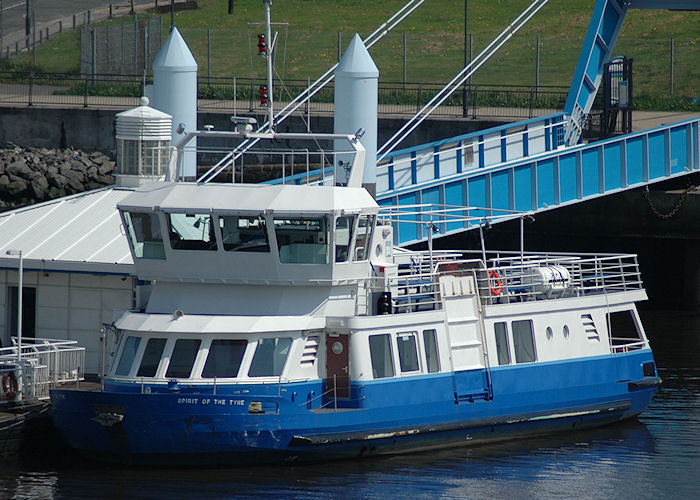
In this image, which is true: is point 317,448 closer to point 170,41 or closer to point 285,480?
point 285,480

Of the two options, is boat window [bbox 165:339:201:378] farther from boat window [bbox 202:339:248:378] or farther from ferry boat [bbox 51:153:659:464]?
boat window [bbox 202:339:248:378]

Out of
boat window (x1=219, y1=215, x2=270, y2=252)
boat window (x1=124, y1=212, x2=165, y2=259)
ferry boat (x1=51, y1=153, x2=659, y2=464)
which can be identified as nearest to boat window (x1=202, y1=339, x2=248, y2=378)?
ferry boat (x1=51, y1=153, x2=659, y2=464)

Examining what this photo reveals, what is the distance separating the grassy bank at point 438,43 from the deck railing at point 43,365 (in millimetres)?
34654

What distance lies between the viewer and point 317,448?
26609 mm

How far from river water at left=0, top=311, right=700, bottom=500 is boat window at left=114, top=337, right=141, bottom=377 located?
185 cm

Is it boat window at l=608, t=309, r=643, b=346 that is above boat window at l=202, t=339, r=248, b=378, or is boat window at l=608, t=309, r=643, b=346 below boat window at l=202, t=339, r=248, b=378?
above

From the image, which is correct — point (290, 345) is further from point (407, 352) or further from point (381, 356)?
point (407, 352)

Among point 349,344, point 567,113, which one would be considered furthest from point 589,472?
point 567,113

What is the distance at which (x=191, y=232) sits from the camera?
27156 mm

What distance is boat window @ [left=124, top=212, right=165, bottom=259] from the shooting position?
27.2 m

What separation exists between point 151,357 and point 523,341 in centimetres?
833

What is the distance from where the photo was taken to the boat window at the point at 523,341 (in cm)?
3002

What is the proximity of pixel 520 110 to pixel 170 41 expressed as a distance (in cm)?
Result: 2489

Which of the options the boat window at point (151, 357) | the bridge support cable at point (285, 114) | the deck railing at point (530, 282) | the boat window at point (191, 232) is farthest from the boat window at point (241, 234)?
the deck railing at point (530, 282)
